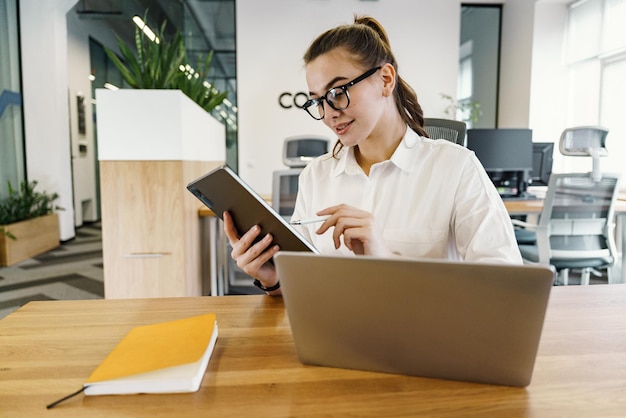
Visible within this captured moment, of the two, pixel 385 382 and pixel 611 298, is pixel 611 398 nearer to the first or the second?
pixel 385 382

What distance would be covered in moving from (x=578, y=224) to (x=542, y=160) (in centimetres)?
123

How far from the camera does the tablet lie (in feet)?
2.81

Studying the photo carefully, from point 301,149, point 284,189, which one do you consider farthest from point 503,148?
point 301,149

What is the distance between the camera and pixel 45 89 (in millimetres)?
5375

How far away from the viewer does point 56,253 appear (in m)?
5.16

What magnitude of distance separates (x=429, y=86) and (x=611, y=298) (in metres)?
5.69

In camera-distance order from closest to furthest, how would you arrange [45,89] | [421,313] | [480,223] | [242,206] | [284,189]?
1. [421,313]
2. [242,206]
3. [480,223]
4. [284,189]
5. [45,89]

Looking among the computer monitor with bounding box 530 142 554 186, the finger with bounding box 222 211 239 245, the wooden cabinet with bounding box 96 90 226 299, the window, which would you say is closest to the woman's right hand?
the finger with bounding box 222 211 239 245

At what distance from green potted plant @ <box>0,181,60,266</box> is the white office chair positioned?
479cm

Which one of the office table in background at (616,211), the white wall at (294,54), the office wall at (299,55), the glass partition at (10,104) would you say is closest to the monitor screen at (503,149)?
the office table in background at (616,211)

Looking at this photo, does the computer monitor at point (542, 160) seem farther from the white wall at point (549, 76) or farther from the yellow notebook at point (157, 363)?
the yellow notebook at point (157, 363)

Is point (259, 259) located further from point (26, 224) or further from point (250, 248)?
point (26, 224)

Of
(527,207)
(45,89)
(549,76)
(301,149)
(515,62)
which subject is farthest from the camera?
(515,62)

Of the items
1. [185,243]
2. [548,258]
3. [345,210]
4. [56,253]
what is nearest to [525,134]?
[548,258]
